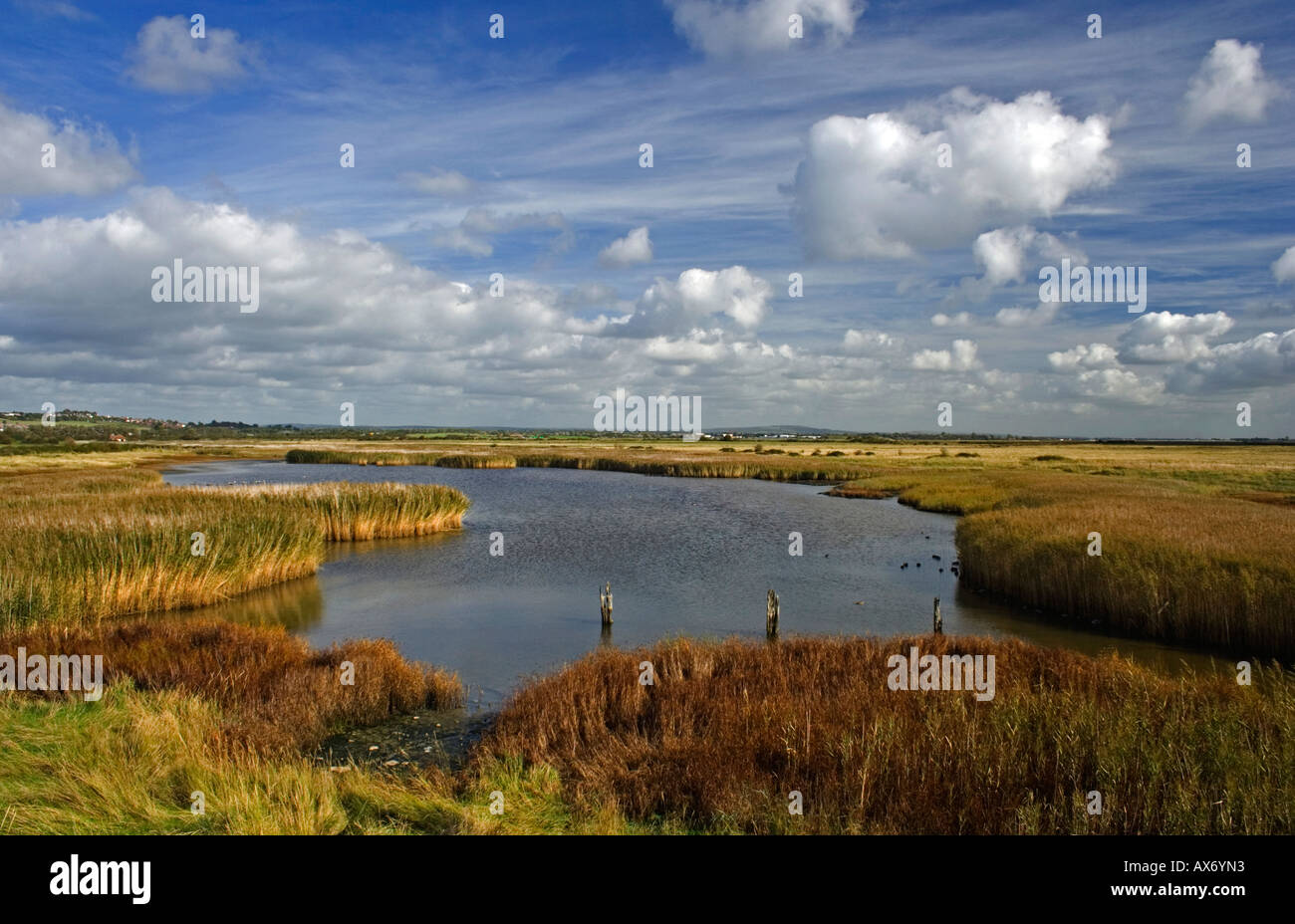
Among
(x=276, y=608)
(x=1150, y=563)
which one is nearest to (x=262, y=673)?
(x=276, y=608)

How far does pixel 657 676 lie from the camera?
38.0 ft

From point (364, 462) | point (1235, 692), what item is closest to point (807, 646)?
point (1235, 692)

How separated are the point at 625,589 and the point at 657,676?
10.6 meters

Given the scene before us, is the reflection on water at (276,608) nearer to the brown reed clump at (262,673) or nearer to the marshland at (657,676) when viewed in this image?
the marshland at (657,676)

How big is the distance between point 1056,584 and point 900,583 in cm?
455

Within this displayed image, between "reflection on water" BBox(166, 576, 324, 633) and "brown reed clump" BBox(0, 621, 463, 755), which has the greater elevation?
"brown reed clump" BBox(0, 621, 463, 755)

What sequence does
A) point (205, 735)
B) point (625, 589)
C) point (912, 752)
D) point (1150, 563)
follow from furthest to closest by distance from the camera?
1. point (625, 589)
2. point (1150, 563)
3. point (205, 735)
4. point (912, 752)

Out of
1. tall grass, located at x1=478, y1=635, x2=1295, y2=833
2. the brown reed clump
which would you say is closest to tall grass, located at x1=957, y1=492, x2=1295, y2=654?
tall grass, located at x1=478, y1=635, x2=1295, y2=833

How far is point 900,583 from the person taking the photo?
23.1 m

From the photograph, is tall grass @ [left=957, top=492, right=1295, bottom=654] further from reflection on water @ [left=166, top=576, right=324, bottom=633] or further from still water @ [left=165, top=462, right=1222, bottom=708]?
reflection on water @ [left=166, top=576, right=324, bottom=633]

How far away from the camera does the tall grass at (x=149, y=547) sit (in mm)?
16116

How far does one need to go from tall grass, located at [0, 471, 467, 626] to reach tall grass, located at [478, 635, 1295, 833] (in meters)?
11.6

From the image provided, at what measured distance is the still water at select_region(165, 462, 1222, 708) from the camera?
16.8m

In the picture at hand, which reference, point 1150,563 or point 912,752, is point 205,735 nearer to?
point 912,752
